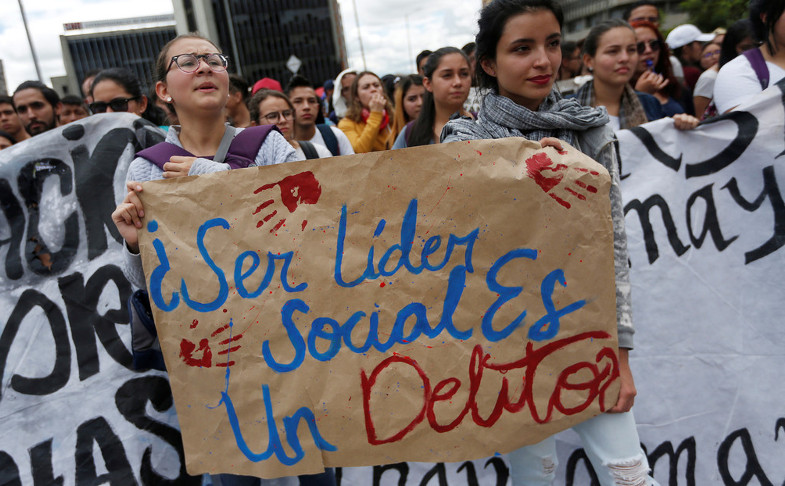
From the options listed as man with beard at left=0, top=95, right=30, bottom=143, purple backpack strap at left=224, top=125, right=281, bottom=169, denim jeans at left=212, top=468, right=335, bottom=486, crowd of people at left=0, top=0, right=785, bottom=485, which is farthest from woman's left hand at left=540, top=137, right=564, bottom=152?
man with beard at left=0, top=95, right=30, bottom=143

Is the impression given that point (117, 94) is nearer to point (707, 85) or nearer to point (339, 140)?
point (339, 140)

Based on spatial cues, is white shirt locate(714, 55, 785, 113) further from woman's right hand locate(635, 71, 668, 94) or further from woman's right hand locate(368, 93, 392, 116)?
woman's right hand locate(368, 93, 392, 116)

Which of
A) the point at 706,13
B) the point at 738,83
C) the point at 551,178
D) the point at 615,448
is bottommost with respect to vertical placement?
the point at 615,448

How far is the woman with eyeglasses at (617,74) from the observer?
99.0 inches

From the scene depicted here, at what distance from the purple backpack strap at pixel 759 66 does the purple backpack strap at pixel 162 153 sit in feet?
7.02

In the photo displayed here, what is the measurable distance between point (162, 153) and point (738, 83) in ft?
7.08

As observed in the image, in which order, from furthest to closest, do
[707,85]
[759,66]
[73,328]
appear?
[707,85]
[759,66]
[73,328]

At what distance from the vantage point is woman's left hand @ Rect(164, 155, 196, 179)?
1444mm

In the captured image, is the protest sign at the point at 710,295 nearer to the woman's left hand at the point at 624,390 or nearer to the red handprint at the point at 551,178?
the woman's left hand at the point at 624,390

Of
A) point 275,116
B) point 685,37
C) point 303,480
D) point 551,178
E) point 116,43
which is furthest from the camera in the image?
point 116,43

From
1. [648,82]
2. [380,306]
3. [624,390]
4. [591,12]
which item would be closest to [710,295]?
[624,390]

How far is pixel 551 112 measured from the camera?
147 centimetres

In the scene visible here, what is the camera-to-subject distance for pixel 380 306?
53.3 inches

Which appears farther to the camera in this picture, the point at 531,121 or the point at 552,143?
the point at 531,121
